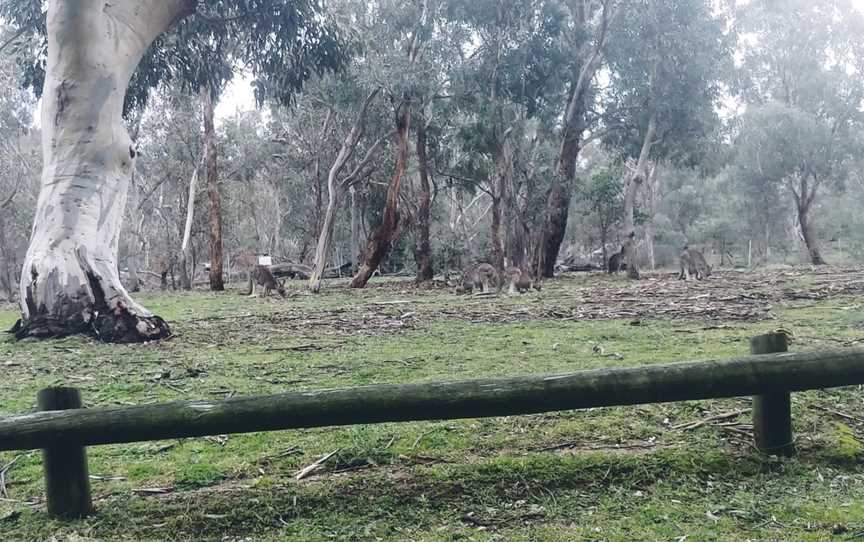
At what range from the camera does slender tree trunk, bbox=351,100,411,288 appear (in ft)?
64.6

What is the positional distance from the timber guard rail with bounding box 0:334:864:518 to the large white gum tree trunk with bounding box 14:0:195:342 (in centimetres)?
526

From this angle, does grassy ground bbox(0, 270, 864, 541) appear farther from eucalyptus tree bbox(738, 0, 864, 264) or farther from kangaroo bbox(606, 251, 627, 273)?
eucalyptus tree bbox(738, 0, 864, 264)

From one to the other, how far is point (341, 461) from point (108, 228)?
638cm

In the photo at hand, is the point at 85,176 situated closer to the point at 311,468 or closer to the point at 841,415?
the point at 311,468

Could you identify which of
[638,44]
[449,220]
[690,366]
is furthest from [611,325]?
[449,220]

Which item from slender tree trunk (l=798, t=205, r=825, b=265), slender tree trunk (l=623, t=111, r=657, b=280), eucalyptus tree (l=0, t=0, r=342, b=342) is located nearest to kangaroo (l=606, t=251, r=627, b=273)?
slender tree trunk (l=623, t=111, r=657, b=280)

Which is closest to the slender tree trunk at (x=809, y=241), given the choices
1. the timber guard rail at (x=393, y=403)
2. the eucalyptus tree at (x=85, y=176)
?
the eucalyptus tree at (x=85, y=176)

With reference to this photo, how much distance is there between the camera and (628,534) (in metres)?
2.98

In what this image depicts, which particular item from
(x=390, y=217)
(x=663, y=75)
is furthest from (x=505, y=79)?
(x=390, y=217)

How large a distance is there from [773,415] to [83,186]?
8086mm

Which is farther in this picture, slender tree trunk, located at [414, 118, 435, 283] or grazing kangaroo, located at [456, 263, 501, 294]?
slender tree trunk, located at [414, 118, 435, 283]

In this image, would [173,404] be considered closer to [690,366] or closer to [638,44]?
[690,366]

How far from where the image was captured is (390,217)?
774 inches

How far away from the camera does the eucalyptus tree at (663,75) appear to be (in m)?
21.3
